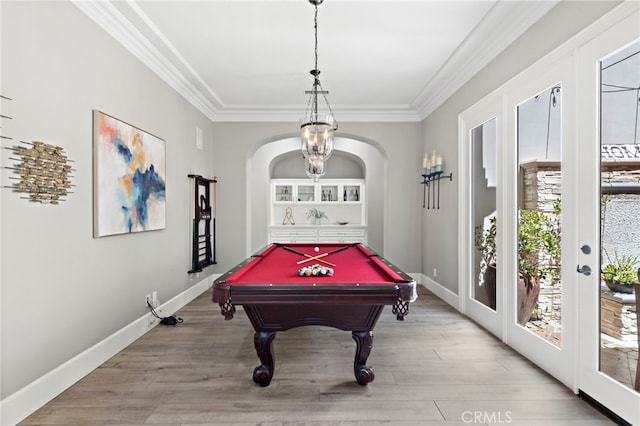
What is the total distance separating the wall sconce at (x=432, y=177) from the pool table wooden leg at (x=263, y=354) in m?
3.14

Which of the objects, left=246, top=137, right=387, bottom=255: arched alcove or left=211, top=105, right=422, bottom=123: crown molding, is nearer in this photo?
left=211, top=105, right=422, bottom=123: crown molding

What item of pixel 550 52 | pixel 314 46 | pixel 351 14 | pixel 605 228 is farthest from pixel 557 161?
pixel 314 46

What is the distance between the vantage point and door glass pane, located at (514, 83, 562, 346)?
8.25 ft

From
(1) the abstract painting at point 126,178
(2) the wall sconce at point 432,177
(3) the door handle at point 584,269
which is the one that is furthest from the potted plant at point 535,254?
(1) the abstract painting at point 126,178

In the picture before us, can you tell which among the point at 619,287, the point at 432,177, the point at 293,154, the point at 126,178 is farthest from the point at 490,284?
the point at 293,154

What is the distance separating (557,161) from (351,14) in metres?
1.95

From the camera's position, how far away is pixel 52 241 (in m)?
2.25

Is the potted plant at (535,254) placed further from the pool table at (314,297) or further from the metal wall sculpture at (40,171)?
the metal wall sculpture at (40,171)

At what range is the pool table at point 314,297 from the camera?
79.7 inches

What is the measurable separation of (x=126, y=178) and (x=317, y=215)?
528 cm

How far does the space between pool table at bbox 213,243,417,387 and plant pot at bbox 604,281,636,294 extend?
1160 mm

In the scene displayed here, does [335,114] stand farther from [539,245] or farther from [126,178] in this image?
[539,245]

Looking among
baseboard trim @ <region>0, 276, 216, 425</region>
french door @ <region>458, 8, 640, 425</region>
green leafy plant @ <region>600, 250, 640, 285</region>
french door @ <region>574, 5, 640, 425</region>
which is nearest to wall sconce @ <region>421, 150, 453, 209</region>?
french door @ <region>458, 8, 640, 425</region>

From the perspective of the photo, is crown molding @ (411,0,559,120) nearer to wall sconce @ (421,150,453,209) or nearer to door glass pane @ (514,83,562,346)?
door glass pane @ (514,83,562,346)
